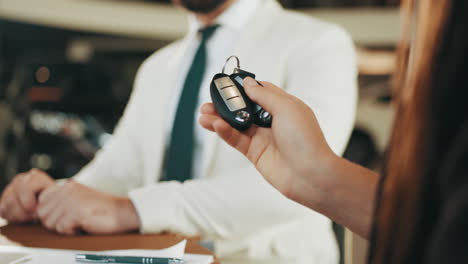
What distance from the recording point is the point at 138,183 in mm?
1428

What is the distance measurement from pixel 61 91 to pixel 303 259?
14.4ft

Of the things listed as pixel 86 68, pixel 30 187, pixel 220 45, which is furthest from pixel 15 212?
pixel 86 68

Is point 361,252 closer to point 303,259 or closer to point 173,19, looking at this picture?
point 303,259

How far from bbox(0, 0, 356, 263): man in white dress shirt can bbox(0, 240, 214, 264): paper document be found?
0.14 meters

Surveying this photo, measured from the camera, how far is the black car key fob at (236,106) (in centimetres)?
73

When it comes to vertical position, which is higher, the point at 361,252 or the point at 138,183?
the point at 138,183

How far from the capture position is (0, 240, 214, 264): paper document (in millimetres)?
721

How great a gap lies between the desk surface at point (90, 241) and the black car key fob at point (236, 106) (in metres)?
0.22

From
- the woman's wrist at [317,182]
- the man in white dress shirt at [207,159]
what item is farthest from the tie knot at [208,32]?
the woman's wrist at [317,182]

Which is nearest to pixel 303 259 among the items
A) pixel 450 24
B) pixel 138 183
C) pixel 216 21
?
pixel 138 183

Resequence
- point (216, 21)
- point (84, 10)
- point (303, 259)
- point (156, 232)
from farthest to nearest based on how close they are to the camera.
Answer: point (84, 10) < point (216, 21) < point (303, 259) < point (156, 232)

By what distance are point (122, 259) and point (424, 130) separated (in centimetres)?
49

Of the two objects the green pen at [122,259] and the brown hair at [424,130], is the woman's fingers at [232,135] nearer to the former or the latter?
the green pen at [122,259]

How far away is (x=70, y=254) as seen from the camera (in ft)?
2.52
